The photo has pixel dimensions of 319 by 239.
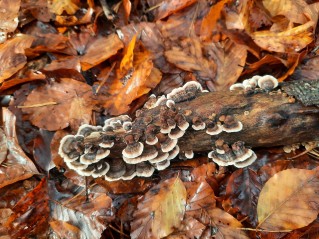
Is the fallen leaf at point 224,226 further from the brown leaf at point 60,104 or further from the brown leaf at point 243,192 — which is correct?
the brown leaf at point 60,104

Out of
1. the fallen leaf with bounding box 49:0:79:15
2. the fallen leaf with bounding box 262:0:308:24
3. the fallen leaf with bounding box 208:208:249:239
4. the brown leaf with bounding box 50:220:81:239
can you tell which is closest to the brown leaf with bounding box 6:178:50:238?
the brown leaf with bounding box 50:220:81:239

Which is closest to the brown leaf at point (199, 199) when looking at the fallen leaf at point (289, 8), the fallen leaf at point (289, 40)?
the fallen leaf at point (289, 40)

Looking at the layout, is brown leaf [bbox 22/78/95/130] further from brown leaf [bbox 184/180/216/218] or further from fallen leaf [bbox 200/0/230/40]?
fallen leaf [bbox 200/0/230/40]

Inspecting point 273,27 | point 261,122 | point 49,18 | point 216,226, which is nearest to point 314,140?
point 261,122

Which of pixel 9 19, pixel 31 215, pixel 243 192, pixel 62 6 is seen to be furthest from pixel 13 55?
pixel 243 192

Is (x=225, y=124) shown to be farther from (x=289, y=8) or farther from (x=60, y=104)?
(x=60, y=104)

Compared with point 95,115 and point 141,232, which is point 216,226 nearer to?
point 141,232
